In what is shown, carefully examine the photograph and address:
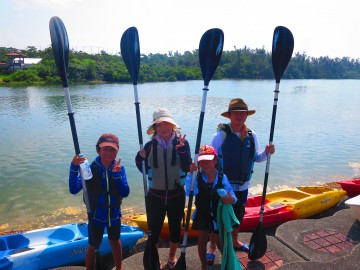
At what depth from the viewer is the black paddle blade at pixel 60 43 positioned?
2.72m

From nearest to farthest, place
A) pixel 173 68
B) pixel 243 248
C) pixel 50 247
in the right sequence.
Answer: pixel 243 248, pixel 50 247, pixel 173 68

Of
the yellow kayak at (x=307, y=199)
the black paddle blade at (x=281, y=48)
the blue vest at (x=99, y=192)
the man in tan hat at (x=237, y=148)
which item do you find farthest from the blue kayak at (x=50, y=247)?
the black paddle blade at (x=281, y=48)

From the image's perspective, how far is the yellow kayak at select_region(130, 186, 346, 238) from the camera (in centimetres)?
501

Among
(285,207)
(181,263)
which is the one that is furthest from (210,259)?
(285,207)

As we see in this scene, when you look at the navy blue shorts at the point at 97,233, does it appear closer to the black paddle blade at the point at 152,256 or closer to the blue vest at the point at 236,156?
the black paddle blade at the point at 152,256

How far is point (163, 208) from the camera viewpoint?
3.28 m

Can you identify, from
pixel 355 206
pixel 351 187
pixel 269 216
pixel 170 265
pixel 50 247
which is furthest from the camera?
pixel 351 187

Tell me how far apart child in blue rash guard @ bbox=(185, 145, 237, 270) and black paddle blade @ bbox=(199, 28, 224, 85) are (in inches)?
34.1

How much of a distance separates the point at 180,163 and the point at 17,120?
17.7m

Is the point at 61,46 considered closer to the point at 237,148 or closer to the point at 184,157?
the point at 184,157

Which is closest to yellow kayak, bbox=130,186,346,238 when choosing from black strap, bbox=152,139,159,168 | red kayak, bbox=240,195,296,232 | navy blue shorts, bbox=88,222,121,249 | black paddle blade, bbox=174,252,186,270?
red kayak, bbox=240,195,296,232

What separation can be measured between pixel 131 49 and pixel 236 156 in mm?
1610

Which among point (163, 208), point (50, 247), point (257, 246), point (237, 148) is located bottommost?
point (50, 247)

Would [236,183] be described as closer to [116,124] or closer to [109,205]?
[109,205]
